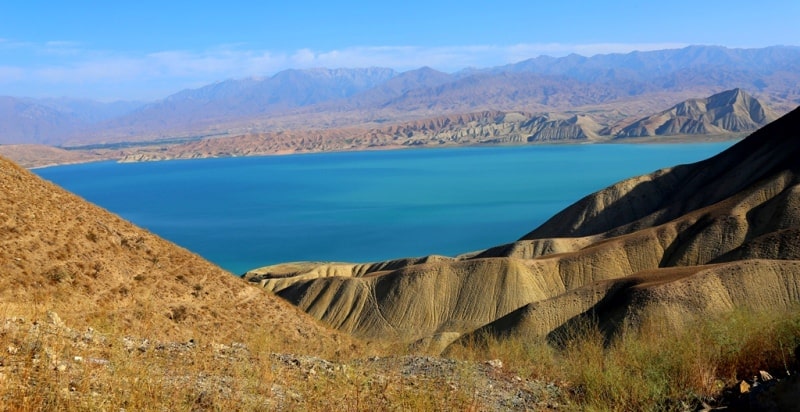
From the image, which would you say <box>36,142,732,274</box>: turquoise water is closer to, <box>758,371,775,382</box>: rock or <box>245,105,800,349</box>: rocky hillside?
<box>245,105,800,349</box>: rocky hillside

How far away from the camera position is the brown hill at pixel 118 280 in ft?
55.5

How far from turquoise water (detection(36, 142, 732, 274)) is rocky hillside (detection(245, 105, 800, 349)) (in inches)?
774

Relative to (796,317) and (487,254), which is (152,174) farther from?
(796,317)

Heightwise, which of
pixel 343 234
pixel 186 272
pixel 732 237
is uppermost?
pixel 186 272

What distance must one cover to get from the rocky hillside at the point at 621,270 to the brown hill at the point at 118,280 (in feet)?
32.9

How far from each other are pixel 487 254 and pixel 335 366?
1691 inches

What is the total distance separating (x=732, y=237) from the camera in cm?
3772

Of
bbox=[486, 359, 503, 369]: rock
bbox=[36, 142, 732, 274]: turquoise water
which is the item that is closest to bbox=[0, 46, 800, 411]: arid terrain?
bbox=[486, 359, 503, 369]: rock

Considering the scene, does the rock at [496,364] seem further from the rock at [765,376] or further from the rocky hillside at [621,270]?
the rocky hillside at [621,270]

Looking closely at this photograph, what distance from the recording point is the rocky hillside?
26.4 m

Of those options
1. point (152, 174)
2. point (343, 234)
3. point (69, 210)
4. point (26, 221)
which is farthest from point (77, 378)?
point (152, 174)

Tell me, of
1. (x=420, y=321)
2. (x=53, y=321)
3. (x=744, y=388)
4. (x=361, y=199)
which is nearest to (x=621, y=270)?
(x=420, y=321)

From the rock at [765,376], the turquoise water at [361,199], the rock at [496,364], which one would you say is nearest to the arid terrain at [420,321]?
the rock at [765,376]

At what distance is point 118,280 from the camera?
752 inches
